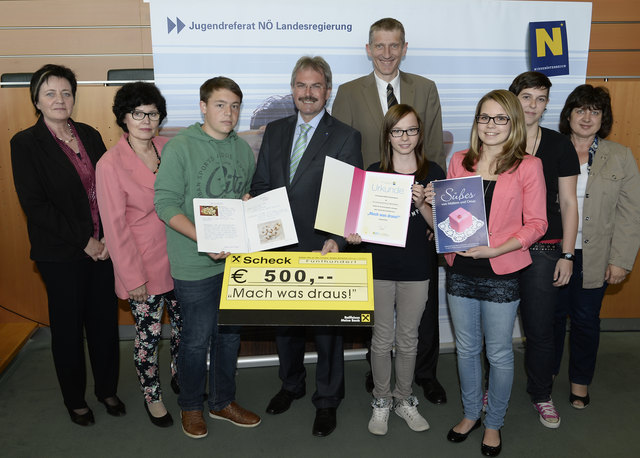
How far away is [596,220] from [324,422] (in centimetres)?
187

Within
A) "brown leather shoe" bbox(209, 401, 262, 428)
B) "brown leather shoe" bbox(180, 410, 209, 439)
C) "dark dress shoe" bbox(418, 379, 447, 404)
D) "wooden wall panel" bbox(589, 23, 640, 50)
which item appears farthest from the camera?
"wooden wall panel" bbox(589, 23, 640, 50)

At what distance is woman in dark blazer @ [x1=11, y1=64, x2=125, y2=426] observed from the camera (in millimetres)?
2295

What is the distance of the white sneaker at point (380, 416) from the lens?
8.09ft

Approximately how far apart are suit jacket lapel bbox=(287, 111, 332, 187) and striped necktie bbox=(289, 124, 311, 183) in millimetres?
38

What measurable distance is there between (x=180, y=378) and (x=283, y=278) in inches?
33.0

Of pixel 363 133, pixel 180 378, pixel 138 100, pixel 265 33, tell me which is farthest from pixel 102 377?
pixel 265 33

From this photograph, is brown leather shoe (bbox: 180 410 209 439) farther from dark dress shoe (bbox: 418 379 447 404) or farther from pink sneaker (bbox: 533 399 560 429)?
pink sneaker (bbox: 533 399 560 429)

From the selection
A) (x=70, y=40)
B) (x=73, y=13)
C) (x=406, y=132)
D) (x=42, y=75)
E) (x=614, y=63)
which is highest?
(x=73, y=13)

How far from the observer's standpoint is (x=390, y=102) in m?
2.69

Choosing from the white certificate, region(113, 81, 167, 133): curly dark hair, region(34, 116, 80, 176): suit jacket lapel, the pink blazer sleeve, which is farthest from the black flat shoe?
region(34, 116, 80, 176): suit jacket lapel

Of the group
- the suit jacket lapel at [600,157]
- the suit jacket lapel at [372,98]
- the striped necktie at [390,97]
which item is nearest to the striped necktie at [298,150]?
the suit jacket lapel at [372,98]

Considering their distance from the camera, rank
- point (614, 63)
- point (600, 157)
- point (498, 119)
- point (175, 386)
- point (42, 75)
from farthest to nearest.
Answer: point (614, 63)
point (175, 386)
point (600, 157)
point (42, 75)
point (498, 119)

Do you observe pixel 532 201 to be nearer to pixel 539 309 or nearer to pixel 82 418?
pixel 539 309

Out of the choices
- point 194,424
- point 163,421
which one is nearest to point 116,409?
point 163,421
